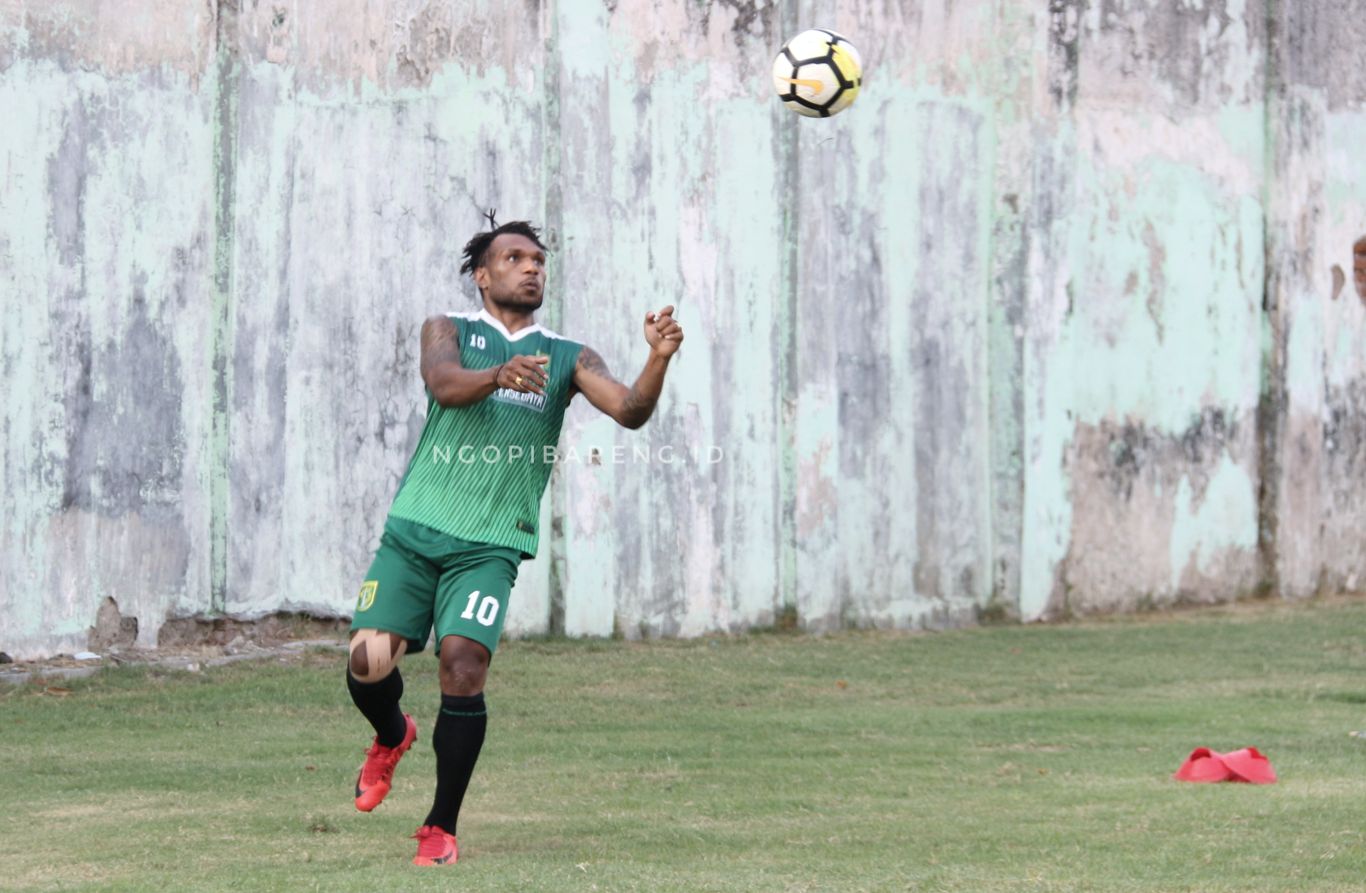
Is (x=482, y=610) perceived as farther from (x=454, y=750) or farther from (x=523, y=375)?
(x=523, y=375)

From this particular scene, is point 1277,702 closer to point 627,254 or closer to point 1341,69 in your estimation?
point 627,254

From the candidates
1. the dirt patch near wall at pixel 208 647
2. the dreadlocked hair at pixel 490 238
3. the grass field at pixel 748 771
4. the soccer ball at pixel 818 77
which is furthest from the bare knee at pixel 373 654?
the dirt patch near wall at pixel 208 647

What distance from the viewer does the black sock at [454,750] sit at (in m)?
6.14

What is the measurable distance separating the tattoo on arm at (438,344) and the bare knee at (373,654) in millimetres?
887

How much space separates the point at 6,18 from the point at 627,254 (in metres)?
3.85

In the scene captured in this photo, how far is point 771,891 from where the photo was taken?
5.59 m

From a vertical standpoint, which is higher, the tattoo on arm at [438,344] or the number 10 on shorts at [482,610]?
the tattoo on arm at [438,344]

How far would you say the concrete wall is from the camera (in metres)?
11.1

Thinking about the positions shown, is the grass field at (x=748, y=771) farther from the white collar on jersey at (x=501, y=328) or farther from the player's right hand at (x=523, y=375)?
the white collar on jersey at (x=501, y=328)

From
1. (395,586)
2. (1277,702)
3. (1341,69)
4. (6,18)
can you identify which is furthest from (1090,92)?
(395,586)

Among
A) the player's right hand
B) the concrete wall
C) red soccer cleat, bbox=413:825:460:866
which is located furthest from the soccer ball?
red soccer cleat, bbox=413:825:460:866

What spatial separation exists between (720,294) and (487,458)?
6.09 m

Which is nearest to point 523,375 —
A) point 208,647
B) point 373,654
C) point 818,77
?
point 373,654

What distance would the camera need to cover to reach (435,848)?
19.8 feet
